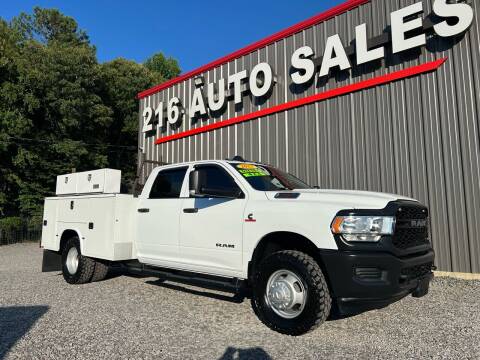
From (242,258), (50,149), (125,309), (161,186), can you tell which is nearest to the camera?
(242,258)

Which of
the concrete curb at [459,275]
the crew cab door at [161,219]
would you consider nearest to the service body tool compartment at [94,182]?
the crew cab door at [161,219]

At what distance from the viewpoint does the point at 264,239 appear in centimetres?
467

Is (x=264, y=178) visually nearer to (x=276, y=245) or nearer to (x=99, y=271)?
(x=276, y=245)

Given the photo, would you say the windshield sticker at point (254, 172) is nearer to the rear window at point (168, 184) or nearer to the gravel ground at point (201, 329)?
the rear window at point (168, 184)

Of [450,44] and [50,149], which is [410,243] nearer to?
[450,44]

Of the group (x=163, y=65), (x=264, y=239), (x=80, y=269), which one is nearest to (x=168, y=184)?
(x=264, y=239)

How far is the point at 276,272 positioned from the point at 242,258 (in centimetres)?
57

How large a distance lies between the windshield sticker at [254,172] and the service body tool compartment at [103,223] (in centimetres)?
220

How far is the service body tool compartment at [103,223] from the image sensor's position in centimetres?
629

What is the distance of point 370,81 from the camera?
341 inches

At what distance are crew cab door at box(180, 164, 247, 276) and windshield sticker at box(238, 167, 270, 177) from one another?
0.59ft

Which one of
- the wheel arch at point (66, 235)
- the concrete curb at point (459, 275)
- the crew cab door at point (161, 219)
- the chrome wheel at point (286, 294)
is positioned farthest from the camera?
the wheel arch at point (66, 235)

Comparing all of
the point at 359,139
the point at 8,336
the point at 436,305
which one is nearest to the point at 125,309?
the point at 8,336

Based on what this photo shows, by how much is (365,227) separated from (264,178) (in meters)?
1.73
